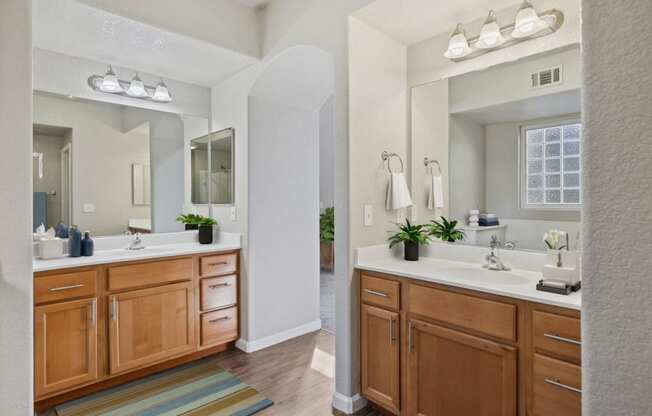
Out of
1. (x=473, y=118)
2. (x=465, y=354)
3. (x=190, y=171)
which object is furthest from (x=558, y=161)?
(x=190, y=171)

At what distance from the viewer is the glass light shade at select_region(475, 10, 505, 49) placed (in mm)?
1969

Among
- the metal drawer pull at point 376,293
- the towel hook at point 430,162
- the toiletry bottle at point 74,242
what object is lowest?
the metal drawer pull at point 376,293

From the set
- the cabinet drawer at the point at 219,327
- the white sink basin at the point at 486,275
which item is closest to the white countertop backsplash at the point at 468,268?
the white sink basin at the point at 486,275

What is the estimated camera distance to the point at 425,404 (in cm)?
181

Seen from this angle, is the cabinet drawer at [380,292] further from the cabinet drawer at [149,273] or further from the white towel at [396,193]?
the cabinet drawer at [149,273]

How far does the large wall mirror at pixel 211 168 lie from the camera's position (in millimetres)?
3236

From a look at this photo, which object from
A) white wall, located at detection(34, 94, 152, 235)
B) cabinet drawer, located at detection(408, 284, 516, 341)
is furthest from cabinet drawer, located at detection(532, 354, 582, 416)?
white wall, located at detection(34, 94, 152, 235)

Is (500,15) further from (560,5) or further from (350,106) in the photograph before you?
(350,106)

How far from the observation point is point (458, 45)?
6.97 feet

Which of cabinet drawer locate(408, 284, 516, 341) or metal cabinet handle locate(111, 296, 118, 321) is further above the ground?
cabinet drawer locate(408, 284, 516, 341)

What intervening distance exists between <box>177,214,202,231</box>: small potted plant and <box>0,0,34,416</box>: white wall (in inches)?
82.0

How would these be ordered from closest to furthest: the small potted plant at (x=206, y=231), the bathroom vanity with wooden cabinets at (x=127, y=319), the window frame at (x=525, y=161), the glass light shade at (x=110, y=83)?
the window frame at (x=525, y=161) < the bathroom vanity with wooden cabinets at (x=127, y=319) < the glass light shade at (x=110, y=83) < the small potted plant at (x=206, y=231)

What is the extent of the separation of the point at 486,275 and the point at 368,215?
0.75 m

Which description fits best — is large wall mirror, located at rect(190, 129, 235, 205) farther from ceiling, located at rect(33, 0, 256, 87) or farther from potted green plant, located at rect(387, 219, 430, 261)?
potted green plant, located at rect(387, 219, 430, 261)
